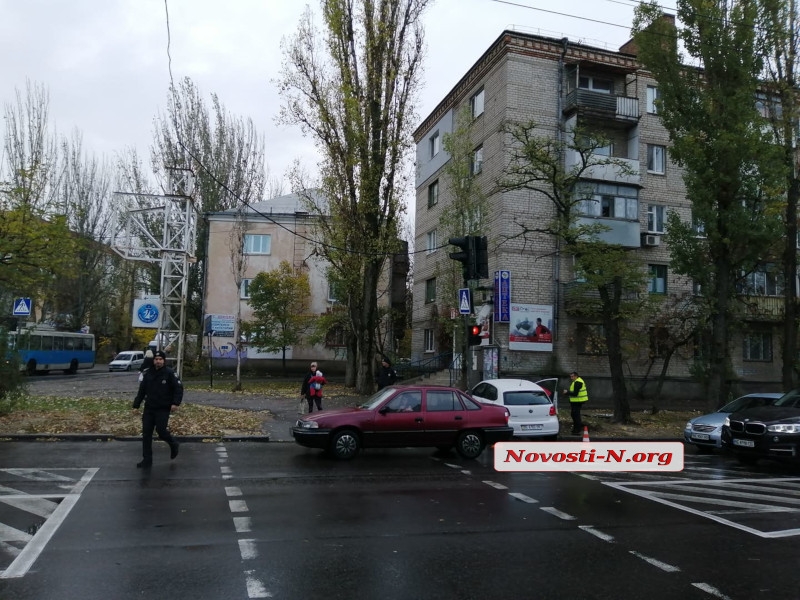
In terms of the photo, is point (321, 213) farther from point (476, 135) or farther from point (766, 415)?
point (766, 415)

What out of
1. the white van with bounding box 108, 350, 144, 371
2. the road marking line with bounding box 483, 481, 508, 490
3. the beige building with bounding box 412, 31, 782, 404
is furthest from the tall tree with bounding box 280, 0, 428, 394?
the white van with bounding box 108, 350, 144, 371

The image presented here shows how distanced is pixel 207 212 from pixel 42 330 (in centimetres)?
1159

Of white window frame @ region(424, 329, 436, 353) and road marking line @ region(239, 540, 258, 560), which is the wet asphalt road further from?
white window frame @ region(424, 329, 436, 353)

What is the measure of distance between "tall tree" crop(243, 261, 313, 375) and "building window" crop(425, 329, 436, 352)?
7111mm

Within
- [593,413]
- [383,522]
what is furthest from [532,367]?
[383,522]

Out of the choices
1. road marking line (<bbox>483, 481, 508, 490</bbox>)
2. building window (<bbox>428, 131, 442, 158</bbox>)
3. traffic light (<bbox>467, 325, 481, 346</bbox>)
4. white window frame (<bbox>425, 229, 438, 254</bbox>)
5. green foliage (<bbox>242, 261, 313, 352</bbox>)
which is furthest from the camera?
green foliage (<bbox>242, 261, 313, 352</bbox>)

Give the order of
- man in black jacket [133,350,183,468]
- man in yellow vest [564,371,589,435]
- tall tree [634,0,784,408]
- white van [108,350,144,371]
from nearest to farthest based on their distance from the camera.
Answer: man in black jacket [133,350,183,468] → man in yellow vest [564,371,589,435] → tall tree [634,0,784,408] → white van [108,350,144,371]

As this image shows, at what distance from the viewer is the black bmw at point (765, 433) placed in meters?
12.0

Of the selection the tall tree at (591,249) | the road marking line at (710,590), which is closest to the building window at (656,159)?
the tall tree at (591,249)

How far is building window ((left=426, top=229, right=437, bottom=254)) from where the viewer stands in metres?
34.6

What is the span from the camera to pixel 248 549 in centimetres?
603

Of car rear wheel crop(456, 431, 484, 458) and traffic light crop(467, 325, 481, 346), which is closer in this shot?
car rear wheel crop(456, 431, 484, 458)

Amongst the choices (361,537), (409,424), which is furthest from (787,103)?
(361,537)

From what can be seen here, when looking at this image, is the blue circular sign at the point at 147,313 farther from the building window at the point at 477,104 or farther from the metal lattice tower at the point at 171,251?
the building window at the point at 477,104
